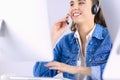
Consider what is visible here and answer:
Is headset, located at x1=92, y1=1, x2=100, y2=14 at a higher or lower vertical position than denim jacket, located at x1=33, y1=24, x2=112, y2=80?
higher

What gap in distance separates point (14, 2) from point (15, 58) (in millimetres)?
226

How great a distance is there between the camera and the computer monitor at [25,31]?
3.01ft

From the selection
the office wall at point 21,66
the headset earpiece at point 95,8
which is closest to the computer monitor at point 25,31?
the office wall at point 21,66

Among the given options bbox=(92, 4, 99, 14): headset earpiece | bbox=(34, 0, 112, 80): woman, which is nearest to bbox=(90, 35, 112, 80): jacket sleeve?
bbox=(34, 0, 112, 80): woman

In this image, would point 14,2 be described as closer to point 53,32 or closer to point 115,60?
point 53,32

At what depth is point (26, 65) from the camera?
1016 mm

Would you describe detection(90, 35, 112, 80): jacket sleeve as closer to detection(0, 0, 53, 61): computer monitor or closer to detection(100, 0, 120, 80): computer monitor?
detection(100, 0, 120, 80): computer monitor

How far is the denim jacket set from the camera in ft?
3.08

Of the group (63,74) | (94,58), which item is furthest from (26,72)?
(94,58)

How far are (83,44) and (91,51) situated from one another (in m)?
0.04

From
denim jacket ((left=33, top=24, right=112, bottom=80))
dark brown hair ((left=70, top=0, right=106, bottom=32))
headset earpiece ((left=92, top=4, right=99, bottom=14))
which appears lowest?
denim jacket ((left=33, top=24, right=112, bottom=80))

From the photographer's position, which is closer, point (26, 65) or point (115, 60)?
point (115, 60)

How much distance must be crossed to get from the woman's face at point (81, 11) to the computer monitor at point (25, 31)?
0.10 meters

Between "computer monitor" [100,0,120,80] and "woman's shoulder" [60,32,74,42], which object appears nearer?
"computer monitor" [100,0,120,80]
